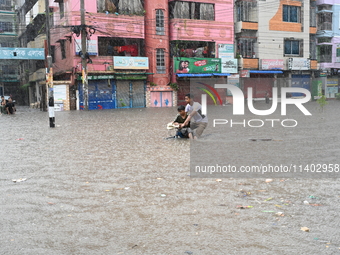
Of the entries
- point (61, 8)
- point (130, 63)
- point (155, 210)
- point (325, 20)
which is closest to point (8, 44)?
point (61, 8)

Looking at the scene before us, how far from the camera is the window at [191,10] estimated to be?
42.1m

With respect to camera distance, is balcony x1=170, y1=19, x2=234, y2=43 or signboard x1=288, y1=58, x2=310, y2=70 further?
signboard x1=288, y1=58, x2=310, y2=70

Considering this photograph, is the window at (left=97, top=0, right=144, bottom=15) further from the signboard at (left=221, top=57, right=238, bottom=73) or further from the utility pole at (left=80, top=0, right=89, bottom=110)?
the signboard at (left=221, top=57, right=238, bottom=73)

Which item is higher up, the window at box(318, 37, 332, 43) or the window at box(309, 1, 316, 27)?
the window at box(309, 1, 316, 27)

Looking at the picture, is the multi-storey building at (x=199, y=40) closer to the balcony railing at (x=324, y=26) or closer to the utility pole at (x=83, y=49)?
the utility pole at (x=83, y=49)

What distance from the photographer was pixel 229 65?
44.6 meters

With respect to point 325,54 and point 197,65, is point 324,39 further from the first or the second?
point 197,65

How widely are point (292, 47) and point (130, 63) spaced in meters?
20.0

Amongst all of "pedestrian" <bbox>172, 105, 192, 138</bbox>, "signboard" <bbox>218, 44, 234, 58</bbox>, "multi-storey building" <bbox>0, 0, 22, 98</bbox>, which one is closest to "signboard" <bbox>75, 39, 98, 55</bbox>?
"signboard" <bbox>218, 44, 234, 58</bbox>

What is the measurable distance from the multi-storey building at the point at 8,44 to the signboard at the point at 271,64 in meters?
33.8

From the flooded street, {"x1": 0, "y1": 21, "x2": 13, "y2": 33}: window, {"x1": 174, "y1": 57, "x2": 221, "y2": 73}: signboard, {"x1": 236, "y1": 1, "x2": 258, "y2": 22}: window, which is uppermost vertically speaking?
{"x1": 0, "y1": 21, "x2": 13, "y2": 33}: window

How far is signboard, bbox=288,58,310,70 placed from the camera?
48.1 meters

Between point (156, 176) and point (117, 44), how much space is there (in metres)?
33.7

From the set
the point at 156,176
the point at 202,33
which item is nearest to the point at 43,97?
the point at 202,33
